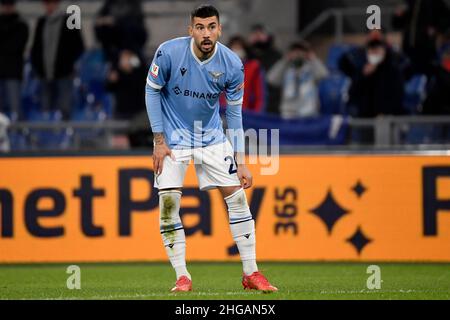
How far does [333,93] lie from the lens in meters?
18.4

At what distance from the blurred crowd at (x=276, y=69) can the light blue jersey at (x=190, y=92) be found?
641cm

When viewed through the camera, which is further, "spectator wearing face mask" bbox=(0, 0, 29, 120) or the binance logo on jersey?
"spectator wearing face mask" bbox=(0, 0, 29, 120)

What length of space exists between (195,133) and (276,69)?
783cm

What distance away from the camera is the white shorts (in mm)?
10172

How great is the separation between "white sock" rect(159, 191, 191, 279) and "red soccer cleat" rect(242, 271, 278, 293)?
500 millimetres

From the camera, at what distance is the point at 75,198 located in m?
14.4

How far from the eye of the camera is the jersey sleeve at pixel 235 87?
10.2 m

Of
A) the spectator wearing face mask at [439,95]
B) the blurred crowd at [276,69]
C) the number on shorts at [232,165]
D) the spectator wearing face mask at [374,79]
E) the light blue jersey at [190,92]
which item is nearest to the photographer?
the light blue jersey at [190,92]

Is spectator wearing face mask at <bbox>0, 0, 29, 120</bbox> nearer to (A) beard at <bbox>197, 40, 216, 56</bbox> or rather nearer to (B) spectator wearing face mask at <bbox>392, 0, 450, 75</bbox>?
(B) spectator wearing face mask at <bbox>392, 0, 450, 75</bbox>

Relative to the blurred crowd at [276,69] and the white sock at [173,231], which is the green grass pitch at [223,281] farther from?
the blurred crowd at [276,69]

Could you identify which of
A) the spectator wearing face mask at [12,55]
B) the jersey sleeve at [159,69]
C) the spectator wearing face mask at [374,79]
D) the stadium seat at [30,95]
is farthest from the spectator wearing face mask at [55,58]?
the jersey sleeve at [159,69]

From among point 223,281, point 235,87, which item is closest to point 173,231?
point 235,87

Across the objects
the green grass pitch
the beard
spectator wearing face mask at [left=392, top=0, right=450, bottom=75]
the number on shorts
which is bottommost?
the green grass pitch

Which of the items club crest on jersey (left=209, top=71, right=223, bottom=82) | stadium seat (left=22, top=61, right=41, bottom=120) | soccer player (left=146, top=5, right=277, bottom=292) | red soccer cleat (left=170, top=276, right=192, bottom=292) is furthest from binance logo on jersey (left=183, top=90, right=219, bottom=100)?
stadium seat (left=22, top=61, right=41, bottom=120)
